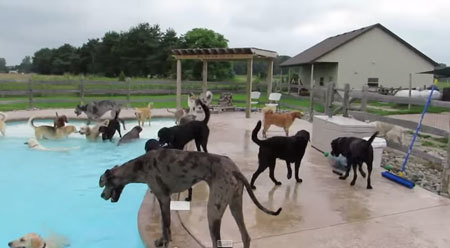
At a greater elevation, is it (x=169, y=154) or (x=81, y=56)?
(x=81, y=56)

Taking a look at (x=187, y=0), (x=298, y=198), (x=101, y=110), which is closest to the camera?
(x=298, y=198)

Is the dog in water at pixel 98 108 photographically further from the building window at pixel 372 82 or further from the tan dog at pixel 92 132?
the building window at pixel 372 82

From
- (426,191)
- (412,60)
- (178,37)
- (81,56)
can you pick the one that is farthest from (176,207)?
(81,56)

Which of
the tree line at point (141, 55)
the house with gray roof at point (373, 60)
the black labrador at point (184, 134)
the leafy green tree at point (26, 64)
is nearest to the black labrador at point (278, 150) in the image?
the black labrador at point (184, 134)

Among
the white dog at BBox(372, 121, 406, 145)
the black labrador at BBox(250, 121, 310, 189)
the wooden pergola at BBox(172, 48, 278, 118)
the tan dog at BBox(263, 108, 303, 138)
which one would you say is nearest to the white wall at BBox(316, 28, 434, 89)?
the wooden pergola at BBox(172, 48, 278, 118)

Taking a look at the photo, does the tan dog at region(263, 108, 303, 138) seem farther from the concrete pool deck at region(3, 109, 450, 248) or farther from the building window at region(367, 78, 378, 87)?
the building window at region(367, 78, 378, 87)

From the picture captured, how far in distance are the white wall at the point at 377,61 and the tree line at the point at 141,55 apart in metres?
15.0

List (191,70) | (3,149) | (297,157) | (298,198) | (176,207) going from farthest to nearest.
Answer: (191,70) < (3,149) < (297,157) < (298,198) < (176,207)

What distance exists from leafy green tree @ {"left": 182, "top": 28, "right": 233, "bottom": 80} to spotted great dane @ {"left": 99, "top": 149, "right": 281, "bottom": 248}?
35404 millimetres

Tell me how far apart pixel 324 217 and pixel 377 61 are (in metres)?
23.9

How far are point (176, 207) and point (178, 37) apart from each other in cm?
4492

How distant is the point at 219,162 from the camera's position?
2537 mm

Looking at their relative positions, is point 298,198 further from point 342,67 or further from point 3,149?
point 342,67

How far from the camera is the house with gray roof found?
24141 millimetres
